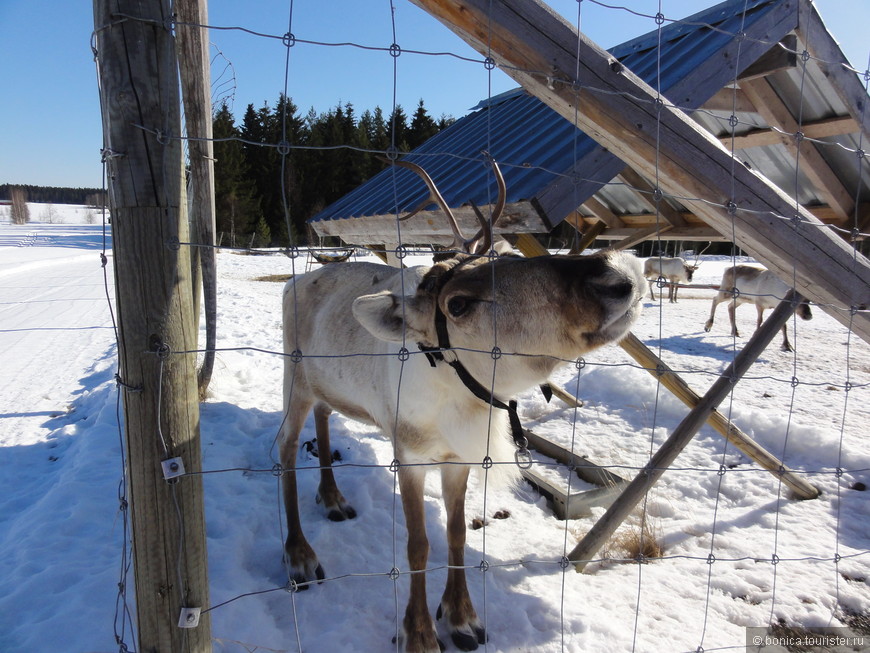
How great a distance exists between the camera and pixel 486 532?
3467 millimetres

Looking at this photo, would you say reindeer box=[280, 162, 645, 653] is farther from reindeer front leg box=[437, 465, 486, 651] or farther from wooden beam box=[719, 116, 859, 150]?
wooden beam box=[719, 116, 859, 150]

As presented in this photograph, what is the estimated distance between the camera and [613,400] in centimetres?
602

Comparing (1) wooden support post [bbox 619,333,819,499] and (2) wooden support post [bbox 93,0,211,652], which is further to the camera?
(1) wooden support post [bbox 619,333,819,499]

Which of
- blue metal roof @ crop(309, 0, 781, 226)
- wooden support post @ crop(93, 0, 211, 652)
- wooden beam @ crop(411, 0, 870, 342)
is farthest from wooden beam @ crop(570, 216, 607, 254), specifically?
wooden support post @ crop(93, 0, 211, 652)

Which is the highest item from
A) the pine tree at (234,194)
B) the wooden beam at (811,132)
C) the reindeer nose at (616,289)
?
the pine tree at (234,194)

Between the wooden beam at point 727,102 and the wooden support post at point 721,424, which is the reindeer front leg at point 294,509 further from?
the wooden beam at point 727,102

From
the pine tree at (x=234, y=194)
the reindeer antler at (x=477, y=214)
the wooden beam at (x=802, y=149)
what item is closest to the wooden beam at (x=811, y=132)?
the wooden beam at (x=802, y=149)

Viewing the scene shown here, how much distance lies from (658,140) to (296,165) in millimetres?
21854

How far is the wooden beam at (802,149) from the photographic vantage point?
12.7ft

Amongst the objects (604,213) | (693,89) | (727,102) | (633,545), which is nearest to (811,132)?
(727,102)

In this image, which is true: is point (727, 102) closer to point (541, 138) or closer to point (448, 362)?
point (541, 138)

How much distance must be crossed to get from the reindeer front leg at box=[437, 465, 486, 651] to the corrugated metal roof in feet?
4.53

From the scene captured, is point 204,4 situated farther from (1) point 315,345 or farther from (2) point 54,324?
(2) point 54,324

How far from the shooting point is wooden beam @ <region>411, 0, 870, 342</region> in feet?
6.09
